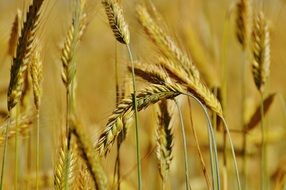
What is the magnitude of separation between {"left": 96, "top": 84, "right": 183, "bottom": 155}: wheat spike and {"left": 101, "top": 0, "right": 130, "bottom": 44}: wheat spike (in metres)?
0.10

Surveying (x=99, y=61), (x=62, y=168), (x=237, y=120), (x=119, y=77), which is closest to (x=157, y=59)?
(x=119, y=77)

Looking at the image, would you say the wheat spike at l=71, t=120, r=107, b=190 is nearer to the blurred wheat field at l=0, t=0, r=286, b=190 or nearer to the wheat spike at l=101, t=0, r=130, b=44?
the blurred wheat field at l=0, t=0, r=286, b=190

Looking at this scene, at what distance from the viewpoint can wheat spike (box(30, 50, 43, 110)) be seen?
5.02 ft

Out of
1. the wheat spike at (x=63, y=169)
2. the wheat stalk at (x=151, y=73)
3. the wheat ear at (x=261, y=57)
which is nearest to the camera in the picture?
the wheat spike at (x=63, y=169)

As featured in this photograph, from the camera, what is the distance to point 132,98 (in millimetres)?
1386

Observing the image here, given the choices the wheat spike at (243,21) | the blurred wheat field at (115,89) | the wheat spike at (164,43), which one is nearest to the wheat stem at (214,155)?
the blurred wheat field at (115,89)

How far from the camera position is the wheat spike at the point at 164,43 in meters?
1.57

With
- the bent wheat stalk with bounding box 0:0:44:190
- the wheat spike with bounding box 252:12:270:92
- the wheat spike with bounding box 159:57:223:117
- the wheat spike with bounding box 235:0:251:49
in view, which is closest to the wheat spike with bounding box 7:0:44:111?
the bent wheat stalk with bounding box 0:0:44:190

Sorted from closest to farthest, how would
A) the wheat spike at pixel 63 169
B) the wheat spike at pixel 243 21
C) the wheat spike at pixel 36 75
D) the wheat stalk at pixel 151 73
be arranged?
the wheat spike at pixel 63 169
the wheat stalk at pixel 151 73
the wheat spike at pixel 36 75
the wheat spike at pixel 243 21

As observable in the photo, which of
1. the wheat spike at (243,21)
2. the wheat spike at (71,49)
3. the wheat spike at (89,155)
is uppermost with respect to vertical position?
the wheat spike at (243,21)

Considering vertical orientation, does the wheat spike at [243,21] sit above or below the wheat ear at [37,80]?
above

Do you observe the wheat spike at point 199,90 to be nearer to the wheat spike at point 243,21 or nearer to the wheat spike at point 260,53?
the wheat spike at point 260,53

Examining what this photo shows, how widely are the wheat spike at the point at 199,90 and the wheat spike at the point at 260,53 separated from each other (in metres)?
0.34

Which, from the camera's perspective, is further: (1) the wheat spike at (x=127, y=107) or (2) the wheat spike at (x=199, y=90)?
(2) the wheat spike at (x=199, y=90)
